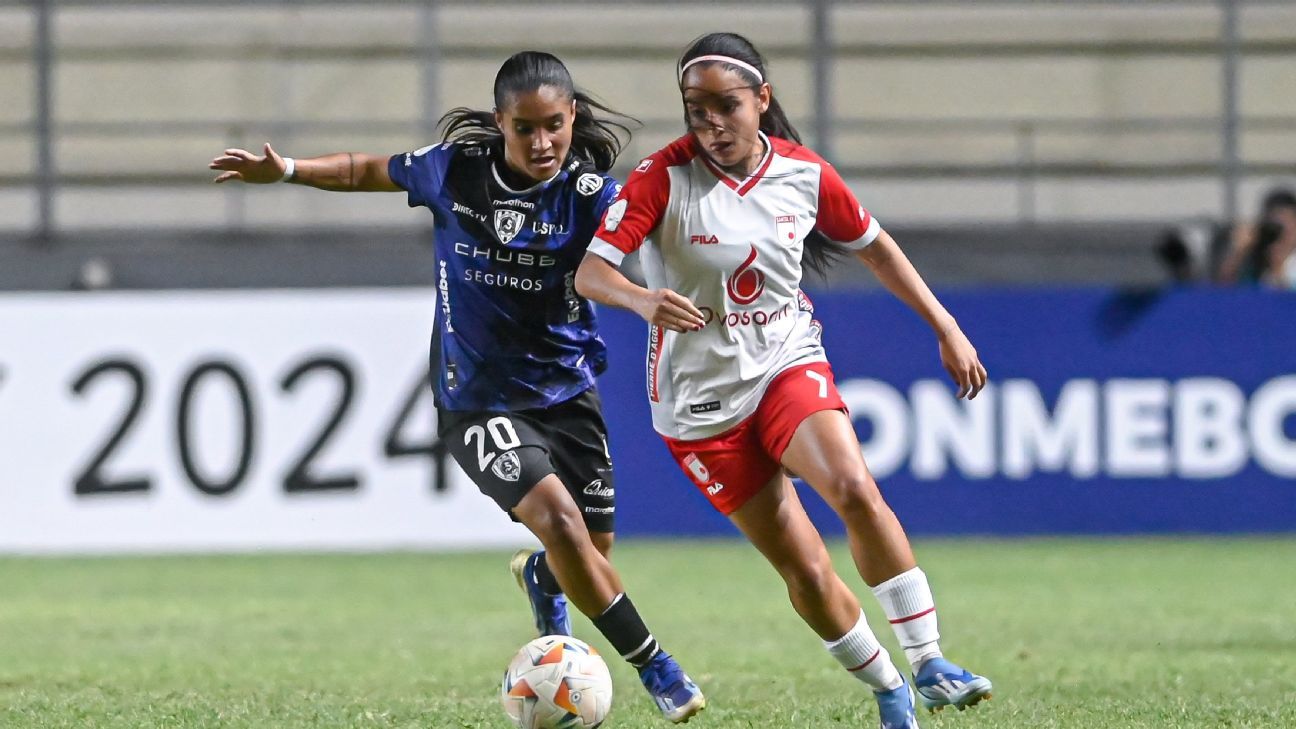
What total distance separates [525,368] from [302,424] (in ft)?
20.7

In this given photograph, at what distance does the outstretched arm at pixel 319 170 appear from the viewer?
6.68m

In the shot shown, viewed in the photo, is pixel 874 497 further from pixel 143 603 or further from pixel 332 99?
pixel 332 99

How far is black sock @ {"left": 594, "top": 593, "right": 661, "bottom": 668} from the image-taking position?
6.11 m

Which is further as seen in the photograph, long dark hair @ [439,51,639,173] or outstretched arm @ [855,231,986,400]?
long dark hair @ [439,51,639,173]

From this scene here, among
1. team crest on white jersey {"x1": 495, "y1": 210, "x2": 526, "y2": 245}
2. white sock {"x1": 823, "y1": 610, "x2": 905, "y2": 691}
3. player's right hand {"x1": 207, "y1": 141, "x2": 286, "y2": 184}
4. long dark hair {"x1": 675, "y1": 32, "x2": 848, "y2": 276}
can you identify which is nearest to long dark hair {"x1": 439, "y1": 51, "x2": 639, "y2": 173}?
team crest on white jersey {"x1": 495, "y1": 210, "x2": 526, "y2": 245}

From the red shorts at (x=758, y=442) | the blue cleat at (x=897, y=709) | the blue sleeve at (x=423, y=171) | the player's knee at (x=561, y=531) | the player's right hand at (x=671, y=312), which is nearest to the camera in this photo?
the player's right hand at (x=671, y=312)

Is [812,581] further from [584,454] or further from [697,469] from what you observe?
[584,454]

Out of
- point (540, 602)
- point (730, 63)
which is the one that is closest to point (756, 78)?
point (730, 63)

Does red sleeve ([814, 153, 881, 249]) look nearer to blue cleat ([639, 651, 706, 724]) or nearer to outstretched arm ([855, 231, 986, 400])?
outstretched arm ([855, 231, 986, 400])

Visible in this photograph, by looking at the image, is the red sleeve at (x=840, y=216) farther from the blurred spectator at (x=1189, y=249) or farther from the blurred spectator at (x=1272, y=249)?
the blurred spectator at (x=1189, y=249)

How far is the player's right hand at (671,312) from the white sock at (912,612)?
922mm

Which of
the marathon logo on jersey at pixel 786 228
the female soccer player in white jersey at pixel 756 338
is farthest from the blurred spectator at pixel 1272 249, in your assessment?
the marathon logo on jersey at pixel 786 228

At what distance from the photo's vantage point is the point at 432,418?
41.5 ft

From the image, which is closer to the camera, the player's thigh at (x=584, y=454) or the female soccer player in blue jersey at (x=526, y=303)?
the female soccer player in blue jersey at (x=526, y=303)
